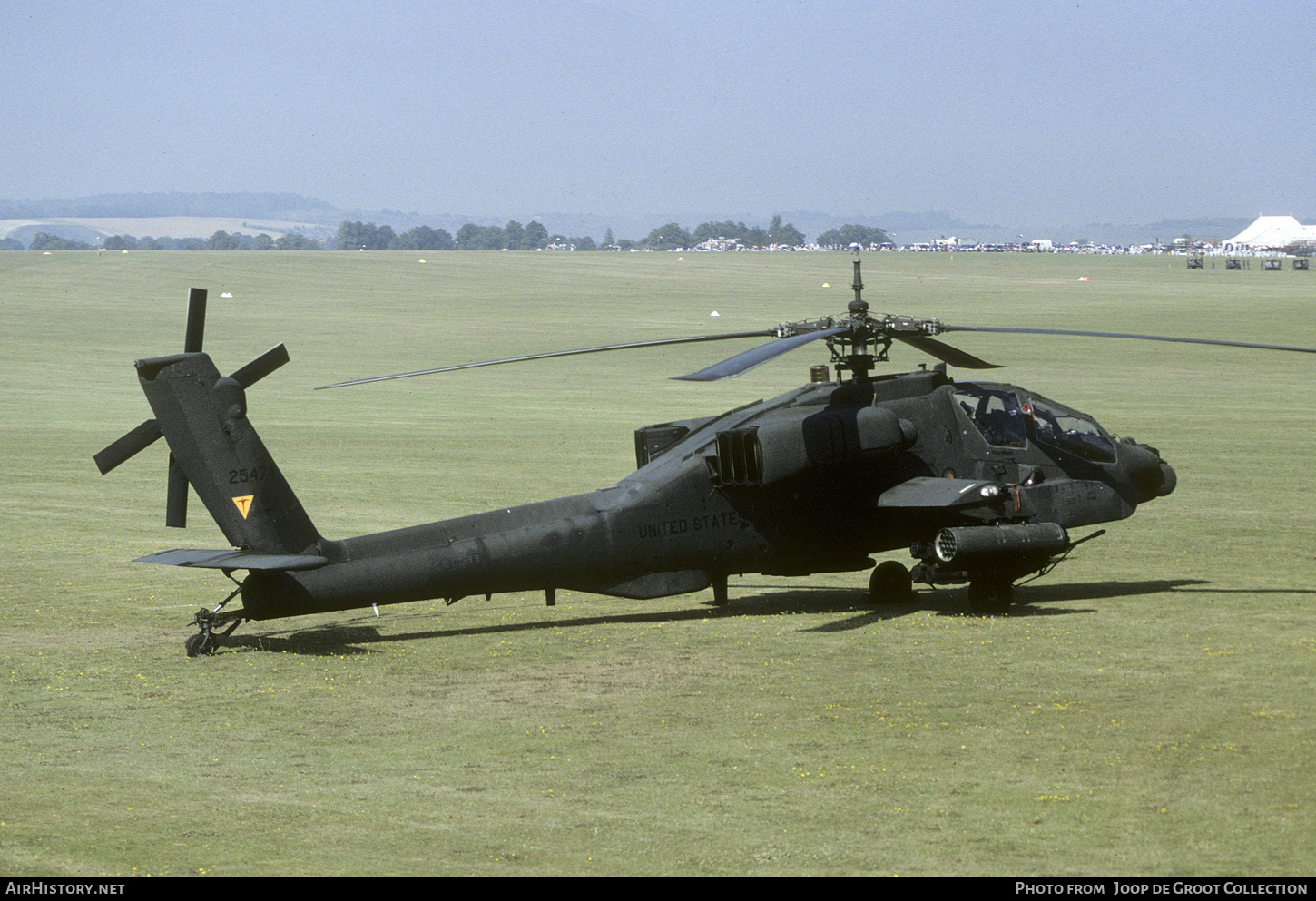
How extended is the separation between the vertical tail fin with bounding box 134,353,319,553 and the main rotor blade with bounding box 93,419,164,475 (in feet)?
0.37

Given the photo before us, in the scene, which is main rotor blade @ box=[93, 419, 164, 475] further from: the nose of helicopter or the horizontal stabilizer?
the nose of helicopter

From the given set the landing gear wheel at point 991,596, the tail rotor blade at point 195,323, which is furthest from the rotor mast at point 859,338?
the tail rotor blade at point 195,323

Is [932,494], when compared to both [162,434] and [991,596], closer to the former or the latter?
[991,596]

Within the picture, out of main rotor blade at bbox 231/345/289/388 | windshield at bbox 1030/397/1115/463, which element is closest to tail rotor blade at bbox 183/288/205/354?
main rotor blade at bbox 231/345/289/388

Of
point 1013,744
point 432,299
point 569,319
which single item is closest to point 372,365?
point 569,319

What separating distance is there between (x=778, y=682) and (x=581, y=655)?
2.57 m

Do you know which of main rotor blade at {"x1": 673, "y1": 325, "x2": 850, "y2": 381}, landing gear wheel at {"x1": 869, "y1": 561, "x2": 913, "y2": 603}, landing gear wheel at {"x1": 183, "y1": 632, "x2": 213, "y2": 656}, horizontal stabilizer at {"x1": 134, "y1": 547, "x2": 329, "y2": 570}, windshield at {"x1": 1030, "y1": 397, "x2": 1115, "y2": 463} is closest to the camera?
main rotor blade at {"x1": 673, "y1": 325, "x2": 850, "y2": 381}

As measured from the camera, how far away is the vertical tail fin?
15492mm

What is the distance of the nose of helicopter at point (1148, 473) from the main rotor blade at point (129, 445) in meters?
12.3

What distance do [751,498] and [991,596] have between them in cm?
329

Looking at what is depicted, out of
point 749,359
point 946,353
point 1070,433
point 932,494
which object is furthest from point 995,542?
point 749,359

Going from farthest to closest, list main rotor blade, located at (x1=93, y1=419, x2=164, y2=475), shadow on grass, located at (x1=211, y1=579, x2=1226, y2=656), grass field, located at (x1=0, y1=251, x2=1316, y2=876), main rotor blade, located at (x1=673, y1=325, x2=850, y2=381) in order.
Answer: shadow on grass, located at (x1=211, y1=579, x2=1226, y2=656)
main rotor blade, located at (x1=93, y1=419, x2=164, y2=475)
main rotor blade, located at (x1=673, y1=325, x2=850, y2=381)
grass field, located at (x1=0, y1=251, x2=1316, y2=876)

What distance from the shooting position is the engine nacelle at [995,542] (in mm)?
17469

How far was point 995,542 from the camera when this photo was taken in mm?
17500
